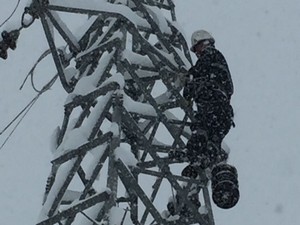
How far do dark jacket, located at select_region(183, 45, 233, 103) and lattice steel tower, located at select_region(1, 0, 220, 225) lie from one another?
0.60 ft

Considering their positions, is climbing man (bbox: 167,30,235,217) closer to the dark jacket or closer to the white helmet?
the dark jacket

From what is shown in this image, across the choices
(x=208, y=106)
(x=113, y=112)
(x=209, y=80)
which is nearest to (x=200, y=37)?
(x=209, y=80)

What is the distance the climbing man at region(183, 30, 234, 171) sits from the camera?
349 inches

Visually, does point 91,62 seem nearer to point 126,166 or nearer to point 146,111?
point 146,111

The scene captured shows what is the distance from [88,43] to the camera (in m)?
9.57

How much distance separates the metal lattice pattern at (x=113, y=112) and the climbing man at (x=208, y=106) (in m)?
0.20

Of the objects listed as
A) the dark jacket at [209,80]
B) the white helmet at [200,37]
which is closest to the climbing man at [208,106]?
the dark jacket at [209,80]

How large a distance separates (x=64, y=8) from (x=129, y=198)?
2271mm

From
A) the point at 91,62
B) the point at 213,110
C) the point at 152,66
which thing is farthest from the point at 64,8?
the point at 213,110

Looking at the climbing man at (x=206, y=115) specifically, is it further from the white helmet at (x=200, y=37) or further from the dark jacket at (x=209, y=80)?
the white helmet at (x=200, y=37)

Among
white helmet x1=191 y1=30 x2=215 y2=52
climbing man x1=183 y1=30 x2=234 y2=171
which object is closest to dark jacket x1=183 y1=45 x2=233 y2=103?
climbing man x1=183 y1=30 x2=234 y2=171

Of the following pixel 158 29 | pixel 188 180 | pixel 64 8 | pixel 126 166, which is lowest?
pixel 126 166

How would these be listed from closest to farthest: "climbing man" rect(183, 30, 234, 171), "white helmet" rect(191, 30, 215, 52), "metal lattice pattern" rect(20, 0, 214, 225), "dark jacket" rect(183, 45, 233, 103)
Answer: "metal lattice pattern" rect(20, 0, 214, 225), "climbing man" rect(183, 30, 234, 171), "dark jacket" rect(183, 45, 233, 103), "white helmet" rect(191, 30, 215, 52)

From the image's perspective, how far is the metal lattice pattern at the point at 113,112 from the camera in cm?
764
